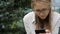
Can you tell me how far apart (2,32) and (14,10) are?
0.28 meters

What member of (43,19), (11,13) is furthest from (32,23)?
(11,13)

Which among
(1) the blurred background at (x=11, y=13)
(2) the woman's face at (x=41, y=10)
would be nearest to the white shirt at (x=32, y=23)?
(2) the woman's face at (x=41, y=10)

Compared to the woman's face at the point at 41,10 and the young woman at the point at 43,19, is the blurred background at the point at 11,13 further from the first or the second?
the woman's face at the point at 41,10

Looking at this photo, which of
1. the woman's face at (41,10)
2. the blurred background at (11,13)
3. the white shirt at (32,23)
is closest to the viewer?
the woman's face at (41,10)

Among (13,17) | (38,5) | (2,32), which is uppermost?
(38,5)

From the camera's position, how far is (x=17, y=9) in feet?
7.91

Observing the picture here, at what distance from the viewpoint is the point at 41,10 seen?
112 cm

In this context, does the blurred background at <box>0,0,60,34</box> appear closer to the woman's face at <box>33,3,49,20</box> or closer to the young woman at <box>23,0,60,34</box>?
the young woman at <box>23,0,60,34</box>

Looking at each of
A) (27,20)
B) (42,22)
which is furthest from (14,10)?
(42,22)

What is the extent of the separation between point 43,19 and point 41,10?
0.28 ft

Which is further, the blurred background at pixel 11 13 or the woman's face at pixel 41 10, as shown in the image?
the blurred background at pixel 11 13

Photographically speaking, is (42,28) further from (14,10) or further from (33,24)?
(14,10)

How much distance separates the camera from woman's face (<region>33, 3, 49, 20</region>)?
110cm

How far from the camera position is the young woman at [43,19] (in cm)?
111
